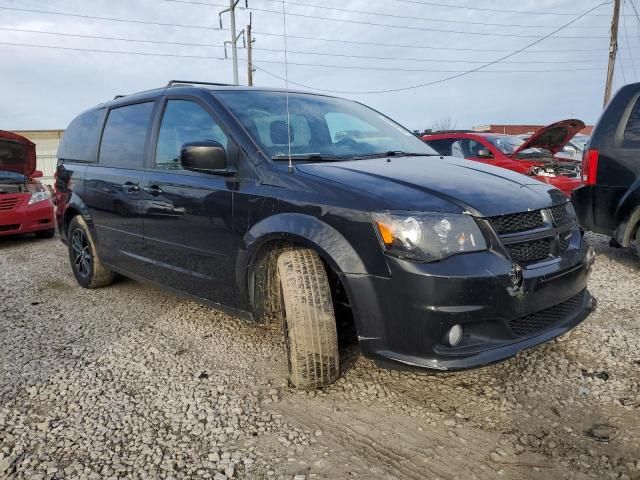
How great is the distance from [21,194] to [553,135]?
26.6 feet

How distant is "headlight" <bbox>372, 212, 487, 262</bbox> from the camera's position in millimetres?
2256

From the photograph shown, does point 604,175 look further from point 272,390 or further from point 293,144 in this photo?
point 272,390

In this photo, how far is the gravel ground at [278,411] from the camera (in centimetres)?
213

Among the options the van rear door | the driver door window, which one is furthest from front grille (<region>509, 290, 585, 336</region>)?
the van rear door

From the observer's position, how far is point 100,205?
14.0 feet

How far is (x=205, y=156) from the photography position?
2881 mm

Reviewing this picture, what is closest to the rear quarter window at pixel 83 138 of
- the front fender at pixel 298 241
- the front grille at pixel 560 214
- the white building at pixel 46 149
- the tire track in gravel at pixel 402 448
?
the front fender at pixel 298 241

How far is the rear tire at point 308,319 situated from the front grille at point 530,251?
941 millimetres

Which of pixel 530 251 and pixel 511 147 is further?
pixel 511 147

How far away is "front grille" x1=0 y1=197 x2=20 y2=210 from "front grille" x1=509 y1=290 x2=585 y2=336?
25.0 ft

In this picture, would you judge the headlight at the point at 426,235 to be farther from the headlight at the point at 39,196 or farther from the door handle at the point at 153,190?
the headlight at the point at 39,196

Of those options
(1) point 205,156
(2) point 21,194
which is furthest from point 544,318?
(2) point 21,194

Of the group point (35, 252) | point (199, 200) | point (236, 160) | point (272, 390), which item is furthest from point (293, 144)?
point (35, 252)

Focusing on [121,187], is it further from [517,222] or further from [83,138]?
[517,222]
